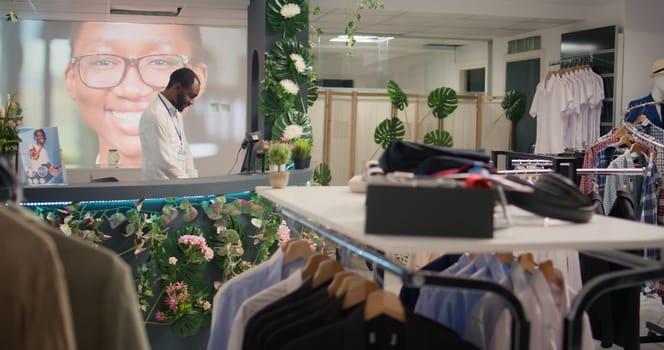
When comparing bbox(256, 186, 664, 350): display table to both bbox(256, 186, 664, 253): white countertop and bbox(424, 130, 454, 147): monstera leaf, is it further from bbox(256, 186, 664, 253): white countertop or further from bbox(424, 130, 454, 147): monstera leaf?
bbox(424, 130, 454, 147): monstera leaf

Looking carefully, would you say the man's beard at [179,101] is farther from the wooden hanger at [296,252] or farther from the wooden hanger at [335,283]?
the wooden hanger at [335,283]

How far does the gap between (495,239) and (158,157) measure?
3929 millimetres

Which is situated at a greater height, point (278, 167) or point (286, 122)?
point (286, 122)

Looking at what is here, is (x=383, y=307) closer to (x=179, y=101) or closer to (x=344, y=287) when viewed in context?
(x=344, y=287)

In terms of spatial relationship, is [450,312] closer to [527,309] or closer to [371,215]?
[527,309]

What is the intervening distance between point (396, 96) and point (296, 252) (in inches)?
276

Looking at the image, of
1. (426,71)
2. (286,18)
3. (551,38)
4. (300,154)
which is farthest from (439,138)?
(300,154)

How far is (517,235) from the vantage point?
1.60 m

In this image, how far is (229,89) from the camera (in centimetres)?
866

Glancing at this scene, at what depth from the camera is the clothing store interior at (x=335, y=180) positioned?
1555 mm

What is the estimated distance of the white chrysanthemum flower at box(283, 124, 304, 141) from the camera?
6598mm

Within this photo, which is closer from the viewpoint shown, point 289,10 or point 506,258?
point 506,258

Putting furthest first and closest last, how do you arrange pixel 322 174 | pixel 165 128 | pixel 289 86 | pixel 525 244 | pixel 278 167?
pixel 322 174, pixel 289 86, pixel 165 128, pixel 278 167, pixel 525 244

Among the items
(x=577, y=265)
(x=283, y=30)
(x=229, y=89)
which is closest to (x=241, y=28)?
(x=229, y=89)
